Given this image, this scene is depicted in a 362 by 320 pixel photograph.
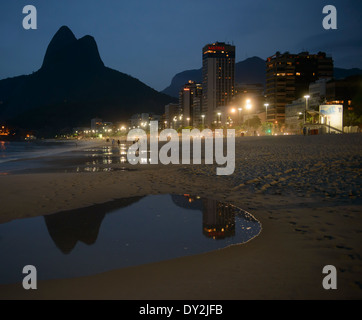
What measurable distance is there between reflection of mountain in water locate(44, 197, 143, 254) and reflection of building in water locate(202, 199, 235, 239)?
2.41 meters

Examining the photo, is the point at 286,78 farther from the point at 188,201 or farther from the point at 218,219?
the point at 218,219

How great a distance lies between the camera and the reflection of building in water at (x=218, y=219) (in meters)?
6.01

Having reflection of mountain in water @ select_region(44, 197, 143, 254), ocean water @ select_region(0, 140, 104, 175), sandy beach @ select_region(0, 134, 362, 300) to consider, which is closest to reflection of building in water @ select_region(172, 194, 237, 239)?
sandy beach @ select_region(0, 134, 362, 300)

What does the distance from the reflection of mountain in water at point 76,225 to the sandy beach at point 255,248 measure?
62 cm

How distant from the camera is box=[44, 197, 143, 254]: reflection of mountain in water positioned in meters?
5.61

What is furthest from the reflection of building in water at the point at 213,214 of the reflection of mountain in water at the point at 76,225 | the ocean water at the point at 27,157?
the ocean water at the point at 27,157

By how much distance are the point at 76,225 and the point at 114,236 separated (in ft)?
4.00

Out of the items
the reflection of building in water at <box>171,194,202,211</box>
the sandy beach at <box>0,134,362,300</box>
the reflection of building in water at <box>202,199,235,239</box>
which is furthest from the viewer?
the reflection of building in water at <box>171,194,202,211</box>

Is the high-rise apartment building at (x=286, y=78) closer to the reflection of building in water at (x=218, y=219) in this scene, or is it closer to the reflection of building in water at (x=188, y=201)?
the reflection of building in water at (x=188, y=201)

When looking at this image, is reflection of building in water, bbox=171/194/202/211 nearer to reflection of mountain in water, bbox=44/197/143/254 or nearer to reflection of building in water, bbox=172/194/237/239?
reflection of building in water, bbox=172/194/237/239

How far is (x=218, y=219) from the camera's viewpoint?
22.8 feet

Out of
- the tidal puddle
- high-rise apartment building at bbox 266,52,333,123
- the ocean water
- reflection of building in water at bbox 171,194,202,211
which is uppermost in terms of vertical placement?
high-rise apartment building at bbox 266,52,333,123

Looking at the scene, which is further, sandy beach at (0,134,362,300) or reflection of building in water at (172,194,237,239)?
reflection of building in water at (172,194,237,239)

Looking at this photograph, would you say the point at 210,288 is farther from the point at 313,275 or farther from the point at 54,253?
the point at 54,253
